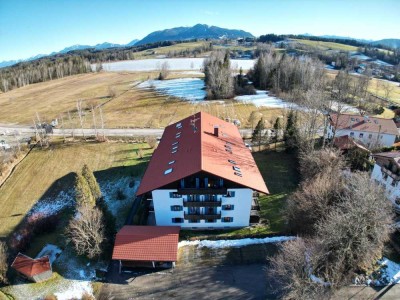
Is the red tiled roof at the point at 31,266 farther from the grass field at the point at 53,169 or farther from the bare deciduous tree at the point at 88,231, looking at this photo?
the grass field at the point at 53,169

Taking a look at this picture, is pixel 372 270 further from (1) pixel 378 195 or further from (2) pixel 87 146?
(2) pixel 87 146

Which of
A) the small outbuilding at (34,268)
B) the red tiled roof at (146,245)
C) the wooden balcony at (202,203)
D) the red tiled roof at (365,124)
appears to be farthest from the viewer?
the red tiled roof at (365,124)

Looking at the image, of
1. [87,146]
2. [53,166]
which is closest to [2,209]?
[53,166]

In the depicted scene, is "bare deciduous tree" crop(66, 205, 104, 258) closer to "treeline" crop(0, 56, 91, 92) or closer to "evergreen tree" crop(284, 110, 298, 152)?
"evergreen tree" crop(284, 110, 298, 152)

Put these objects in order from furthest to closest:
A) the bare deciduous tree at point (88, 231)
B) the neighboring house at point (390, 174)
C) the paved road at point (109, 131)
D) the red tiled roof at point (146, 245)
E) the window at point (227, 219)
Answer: the paved road at point (109, 131), the neighboring house at point (390, 174), the window at point (227, 219), the red tiled roof at point (146, 245), the bare deciduous tree at point (88, 231)

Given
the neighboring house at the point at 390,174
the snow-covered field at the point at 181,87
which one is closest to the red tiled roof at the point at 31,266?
the neighboring house at the point at 390,174

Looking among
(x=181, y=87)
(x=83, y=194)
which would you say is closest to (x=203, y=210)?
(x=83, y=194)
